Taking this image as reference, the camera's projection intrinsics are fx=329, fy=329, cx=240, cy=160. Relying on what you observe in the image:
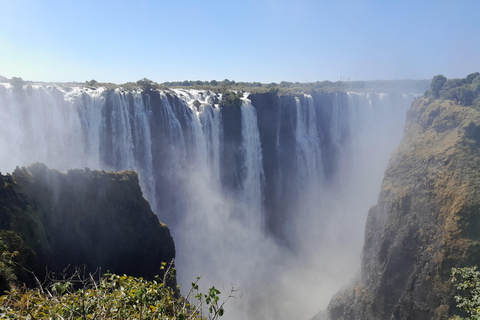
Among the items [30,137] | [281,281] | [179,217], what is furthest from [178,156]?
[281,281]

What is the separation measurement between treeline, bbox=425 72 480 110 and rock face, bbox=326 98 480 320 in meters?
12.3

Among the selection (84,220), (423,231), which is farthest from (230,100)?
(423,231)

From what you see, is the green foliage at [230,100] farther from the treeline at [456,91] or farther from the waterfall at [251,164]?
the treeline at [456,91]

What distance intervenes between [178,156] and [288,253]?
15877mm

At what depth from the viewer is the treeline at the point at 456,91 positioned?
3606 cm

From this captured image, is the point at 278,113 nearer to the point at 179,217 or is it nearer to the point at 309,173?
the point at 309,173

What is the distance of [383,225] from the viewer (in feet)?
74.0

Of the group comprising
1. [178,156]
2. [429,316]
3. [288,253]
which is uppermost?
[178,156]

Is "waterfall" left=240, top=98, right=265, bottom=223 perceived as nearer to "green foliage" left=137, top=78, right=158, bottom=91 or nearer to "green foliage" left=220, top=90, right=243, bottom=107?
"green foliage" left=220, top=90, right=243, bottom=107

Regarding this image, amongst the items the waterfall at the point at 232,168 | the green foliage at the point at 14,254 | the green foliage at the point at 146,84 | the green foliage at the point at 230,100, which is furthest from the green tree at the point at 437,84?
the green foliage at the point at 14,254

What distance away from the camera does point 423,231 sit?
18844mm

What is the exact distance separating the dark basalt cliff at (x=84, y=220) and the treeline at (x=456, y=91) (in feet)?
105

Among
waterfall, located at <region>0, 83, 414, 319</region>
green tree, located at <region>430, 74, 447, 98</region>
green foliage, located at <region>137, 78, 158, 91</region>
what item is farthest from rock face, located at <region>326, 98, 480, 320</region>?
green foliage, located at <region>137, 78, 158, 91</region>

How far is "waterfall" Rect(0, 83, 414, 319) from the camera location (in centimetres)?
2522
